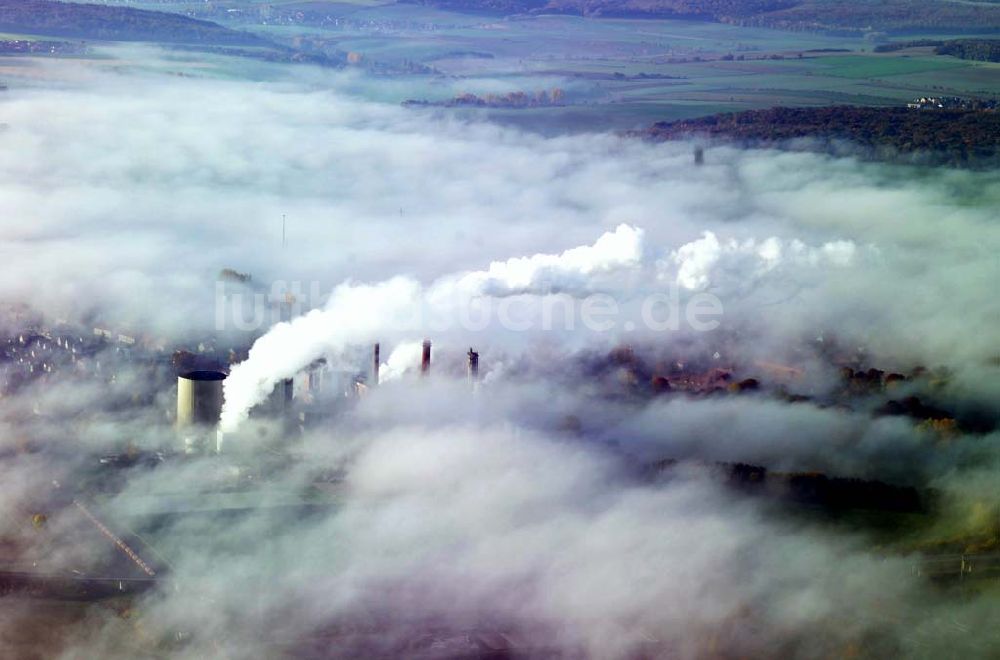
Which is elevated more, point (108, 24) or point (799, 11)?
point (799, 11)

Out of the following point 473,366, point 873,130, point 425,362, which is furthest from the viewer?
point 873,130

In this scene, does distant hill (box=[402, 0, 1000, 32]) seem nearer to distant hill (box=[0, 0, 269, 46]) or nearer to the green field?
the green field

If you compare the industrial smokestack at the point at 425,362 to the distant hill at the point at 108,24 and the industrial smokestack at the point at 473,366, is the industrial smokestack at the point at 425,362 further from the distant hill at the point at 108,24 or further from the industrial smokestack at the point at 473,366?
the distant hill at the point at 108,24

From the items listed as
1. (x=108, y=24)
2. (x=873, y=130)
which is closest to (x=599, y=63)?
(x=873, y=130)

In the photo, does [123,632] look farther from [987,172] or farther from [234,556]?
[987,172]

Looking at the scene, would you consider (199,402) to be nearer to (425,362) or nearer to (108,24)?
(425,362)

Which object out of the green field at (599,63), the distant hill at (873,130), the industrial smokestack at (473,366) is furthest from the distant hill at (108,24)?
the industrial smokestack at (473,366)

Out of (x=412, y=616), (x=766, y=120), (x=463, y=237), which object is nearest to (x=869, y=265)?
(x=766, y=120)
